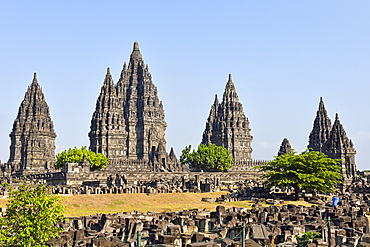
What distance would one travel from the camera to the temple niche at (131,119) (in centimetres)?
9425

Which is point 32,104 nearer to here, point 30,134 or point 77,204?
point 30,134

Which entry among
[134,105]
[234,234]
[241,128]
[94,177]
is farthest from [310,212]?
[134,105]

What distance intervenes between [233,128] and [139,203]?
70.4 metres

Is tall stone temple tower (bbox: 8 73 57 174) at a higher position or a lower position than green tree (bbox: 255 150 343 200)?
higher

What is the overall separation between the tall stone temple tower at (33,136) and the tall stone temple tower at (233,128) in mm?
43503

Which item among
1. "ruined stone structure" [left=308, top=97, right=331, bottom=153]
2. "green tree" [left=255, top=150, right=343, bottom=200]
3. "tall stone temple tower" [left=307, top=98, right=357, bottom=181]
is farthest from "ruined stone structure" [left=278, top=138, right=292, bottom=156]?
"green tree" [left=255, top=150, right=343, bottom=200]

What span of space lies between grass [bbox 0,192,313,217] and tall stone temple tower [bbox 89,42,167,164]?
1921 inches

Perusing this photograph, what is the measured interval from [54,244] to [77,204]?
21929 millimetres

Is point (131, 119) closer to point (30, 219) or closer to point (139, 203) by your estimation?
point (139, 203)

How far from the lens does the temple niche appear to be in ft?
309

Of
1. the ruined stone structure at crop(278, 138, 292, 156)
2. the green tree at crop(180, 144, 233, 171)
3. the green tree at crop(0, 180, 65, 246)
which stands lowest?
the green tree at crop(0, 180, 65, 246)

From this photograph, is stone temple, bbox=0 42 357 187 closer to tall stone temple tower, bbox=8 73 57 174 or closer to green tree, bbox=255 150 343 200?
tall stone temple tower, bbox=8 73 57 174

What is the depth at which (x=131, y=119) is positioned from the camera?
11231 cm

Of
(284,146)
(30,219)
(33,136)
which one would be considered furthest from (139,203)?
(284,146)
